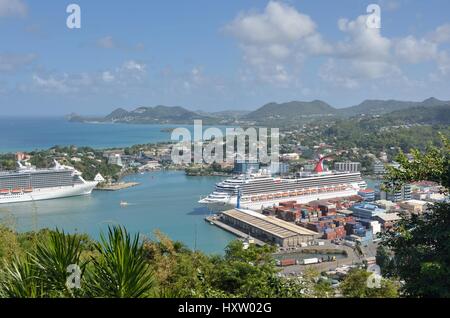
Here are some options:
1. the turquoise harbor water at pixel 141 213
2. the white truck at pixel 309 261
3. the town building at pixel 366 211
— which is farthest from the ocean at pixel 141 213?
the town building at pixel 366 211

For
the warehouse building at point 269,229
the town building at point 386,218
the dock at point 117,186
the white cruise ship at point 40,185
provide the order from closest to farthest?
Result: 1. the warehouse building at point 269,229
2. the town building at point 386,218
3. the white cruise ship at point 40,185
4. the dock at point 117,186

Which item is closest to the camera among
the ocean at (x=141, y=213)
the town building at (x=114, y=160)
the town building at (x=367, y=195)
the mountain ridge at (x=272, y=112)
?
the ocean at (x=141, y=213)

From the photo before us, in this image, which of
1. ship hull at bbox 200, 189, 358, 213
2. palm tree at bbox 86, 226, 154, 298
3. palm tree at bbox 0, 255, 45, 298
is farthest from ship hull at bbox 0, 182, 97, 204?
palm tree at bbox 86, 226, 154, 298

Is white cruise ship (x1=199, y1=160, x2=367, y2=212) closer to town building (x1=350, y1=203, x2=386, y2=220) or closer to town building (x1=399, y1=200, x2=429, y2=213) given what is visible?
town building (x1=350, y1=203, x2=386, y2=220)

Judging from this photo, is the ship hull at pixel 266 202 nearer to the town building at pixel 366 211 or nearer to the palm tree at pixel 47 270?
the town building at pixel 366 211
